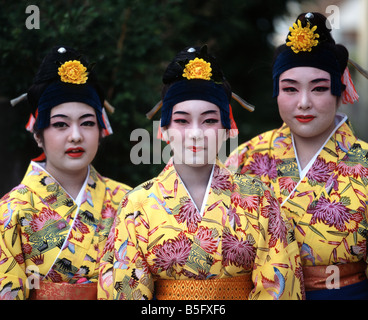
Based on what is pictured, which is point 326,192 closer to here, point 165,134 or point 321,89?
point 321,89

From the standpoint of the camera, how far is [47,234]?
3.29 metres

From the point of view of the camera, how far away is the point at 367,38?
18.7m

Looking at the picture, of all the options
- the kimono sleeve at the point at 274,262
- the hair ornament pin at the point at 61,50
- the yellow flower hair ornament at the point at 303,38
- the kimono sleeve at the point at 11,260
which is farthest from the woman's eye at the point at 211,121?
the kimono sleeve at the point at 11,260

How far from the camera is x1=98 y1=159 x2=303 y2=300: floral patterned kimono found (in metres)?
2.98

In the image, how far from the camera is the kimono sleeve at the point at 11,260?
123 inches

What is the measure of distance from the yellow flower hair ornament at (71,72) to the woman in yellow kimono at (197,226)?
1.97 feet

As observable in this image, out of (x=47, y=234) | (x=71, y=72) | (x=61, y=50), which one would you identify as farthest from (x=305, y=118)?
(x=47, y=234)

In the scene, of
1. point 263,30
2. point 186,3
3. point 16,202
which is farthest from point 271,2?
point 16,202

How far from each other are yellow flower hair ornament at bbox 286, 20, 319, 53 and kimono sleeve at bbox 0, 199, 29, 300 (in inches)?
76.9

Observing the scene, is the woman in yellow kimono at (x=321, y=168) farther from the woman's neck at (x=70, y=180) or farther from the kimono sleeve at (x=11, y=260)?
the kimono sleeve at (x=11, y=260)

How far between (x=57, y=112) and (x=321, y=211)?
1720mm

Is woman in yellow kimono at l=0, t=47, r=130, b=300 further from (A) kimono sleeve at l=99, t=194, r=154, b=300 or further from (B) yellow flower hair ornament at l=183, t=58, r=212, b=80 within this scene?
(B) yellow flower hair ornament at l=183, t=58, r=212, b=80

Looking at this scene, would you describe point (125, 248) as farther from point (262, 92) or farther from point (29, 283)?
point (262, 92)

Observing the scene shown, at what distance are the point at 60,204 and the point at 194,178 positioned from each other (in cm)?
88
